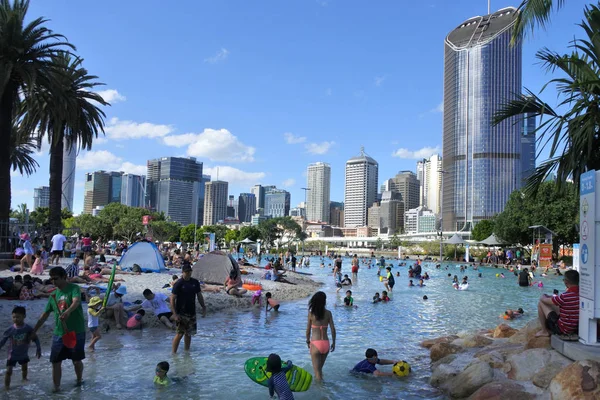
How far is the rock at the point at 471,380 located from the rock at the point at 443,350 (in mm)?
2245

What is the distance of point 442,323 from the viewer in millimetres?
16406

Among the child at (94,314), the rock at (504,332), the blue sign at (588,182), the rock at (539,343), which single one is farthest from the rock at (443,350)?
the child at (94,314)

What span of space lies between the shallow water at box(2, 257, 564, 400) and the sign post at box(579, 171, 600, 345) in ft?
9.00

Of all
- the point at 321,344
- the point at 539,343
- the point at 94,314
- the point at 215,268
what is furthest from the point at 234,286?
the point at 539,343

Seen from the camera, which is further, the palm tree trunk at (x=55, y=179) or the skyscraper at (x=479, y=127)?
the skyscraper at (x=479, y=127)

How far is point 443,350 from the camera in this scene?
10469mm

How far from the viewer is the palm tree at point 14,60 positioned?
18.9m

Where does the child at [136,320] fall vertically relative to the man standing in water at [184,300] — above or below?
below

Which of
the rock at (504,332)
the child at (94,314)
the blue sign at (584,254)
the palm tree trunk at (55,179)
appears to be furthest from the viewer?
the palm tree trunk at (55,179)

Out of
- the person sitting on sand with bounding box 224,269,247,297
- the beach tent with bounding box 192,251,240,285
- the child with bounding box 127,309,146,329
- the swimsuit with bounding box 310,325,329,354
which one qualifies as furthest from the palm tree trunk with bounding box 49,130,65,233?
the swimsuit with bounding box 310,325,329,354

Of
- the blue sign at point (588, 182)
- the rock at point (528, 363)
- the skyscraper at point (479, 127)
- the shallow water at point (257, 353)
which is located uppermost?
the skyscraper at point (479, 127)

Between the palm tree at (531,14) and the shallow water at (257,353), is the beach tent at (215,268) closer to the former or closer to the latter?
the shallow water at (257,353)

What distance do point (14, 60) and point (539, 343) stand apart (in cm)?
2046

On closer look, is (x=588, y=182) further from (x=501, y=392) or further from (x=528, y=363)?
(x=501, y=392)
